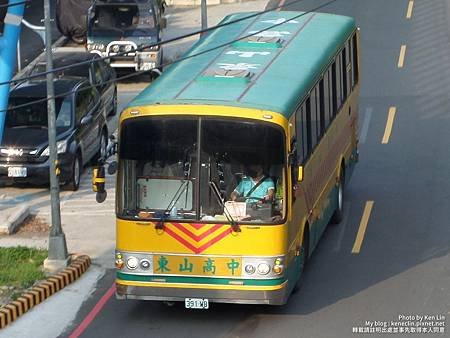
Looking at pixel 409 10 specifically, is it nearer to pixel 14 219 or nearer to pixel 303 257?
pixel 14 219

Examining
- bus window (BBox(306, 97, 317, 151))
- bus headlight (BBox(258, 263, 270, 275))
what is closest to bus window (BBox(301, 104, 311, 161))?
bus window (BBox(306, 97, 317, 151))

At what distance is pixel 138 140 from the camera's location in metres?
17.5

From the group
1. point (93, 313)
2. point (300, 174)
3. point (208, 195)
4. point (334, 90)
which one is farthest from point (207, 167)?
point (334, 90)

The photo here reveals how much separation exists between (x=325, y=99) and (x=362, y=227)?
297 cm

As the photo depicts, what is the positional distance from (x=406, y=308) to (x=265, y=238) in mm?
2740

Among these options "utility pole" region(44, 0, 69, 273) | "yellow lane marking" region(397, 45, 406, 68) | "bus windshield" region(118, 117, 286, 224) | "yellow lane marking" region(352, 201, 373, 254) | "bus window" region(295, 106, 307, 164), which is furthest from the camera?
"yellow lane marking" region(397, 45, 406, 68)

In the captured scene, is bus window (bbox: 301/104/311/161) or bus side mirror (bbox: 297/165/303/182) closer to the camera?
bus side mirror (bbox: 297/165/303/182)

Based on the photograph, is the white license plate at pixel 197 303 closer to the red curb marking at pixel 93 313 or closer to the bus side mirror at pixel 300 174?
the red curb marking at pixel 93 313

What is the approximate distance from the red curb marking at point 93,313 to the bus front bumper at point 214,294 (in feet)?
3.05

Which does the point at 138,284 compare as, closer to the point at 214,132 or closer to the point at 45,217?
the point at 214,132

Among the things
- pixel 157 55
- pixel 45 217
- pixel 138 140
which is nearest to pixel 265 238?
pixel 138 140

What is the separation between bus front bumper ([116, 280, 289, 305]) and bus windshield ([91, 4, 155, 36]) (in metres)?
17.3

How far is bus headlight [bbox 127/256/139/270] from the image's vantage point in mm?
17727

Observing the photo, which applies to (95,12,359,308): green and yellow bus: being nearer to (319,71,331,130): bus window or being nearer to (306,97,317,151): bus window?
(306,97,317,151): bus window
